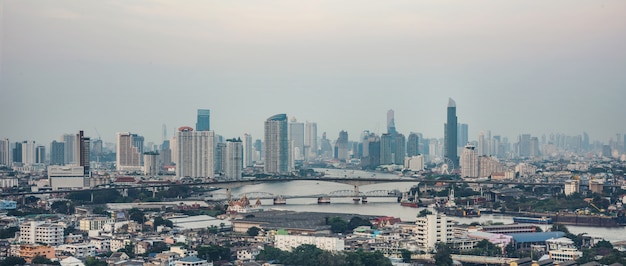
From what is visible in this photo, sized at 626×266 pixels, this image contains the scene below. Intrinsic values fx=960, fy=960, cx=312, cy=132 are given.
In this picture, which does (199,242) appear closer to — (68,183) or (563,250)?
(563,250)

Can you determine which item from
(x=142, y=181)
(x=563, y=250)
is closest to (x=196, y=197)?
(x=142, y=181)

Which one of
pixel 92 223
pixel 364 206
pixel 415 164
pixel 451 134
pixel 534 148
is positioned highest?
pixel 451 134

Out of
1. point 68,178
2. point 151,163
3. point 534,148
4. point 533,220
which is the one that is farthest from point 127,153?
point 533,220

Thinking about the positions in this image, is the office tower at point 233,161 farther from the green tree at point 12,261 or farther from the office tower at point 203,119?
the green tree at point 12,261

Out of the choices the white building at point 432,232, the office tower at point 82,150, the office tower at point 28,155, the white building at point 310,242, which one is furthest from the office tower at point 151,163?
the white building at point 432,232

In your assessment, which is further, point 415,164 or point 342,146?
point 342,146

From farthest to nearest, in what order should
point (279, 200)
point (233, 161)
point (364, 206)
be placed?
point (233, 161) → point (279, 200) → point (364, 206)

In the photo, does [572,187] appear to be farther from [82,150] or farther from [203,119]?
[203,119]
